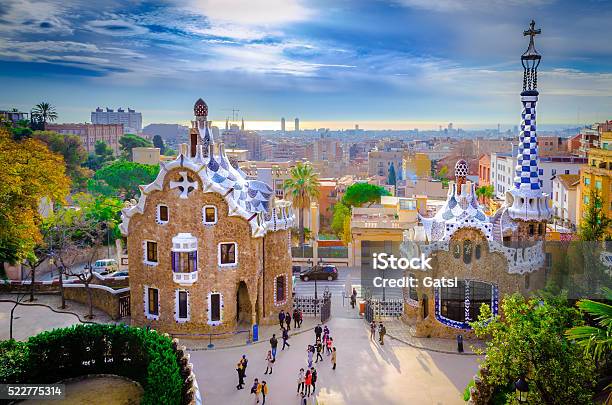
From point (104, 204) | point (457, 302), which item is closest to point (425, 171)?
point (104, 204)

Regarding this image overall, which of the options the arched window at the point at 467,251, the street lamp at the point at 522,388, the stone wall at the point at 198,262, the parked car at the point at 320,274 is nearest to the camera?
the street lamp at the point at 522,388

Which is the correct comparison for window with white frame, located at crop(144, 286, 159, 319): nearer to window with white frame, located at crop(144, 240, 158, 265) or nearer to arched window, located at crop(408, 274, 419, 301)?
window with white frame, located at crop(144, 240, 158, 265)

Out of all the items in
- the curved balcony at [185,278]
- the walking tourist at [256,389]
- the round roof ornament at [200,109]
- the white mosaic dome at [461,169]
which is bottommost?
the walking tourist at [256,389]

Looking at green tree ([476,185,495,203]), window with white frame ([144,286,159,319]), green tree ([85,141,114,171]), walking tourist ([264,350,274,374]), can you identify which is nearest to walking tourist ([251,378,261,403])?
walking tourist ([264,350,274,374])

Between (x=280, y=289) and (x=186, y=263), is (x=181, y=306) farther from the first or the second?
(x=280, y=289)

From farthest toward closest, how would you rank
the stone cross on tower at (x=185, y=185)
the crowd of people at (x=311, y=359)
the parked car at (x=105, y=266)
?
the parked car at (x=105, y=266)
the stone cross on tower at (x=185, y=185)
the crowd of people at (x=311, y=359)

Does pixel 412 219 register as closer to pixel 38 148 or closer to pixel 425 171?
pixel 38 148

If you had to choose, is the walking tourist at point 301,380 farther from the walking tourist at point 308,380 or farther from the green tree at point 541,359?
the green tree at point 541,359

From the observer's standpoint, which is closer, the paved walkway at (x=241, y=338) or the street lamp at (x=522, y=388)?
the street lamp at (x=522, y=388)

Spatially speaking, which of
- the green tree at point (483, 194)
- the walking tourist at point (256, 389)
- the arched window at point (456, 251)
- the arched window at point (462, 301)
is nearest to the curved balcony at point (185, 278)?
the walking tourist at point (256, 389)
